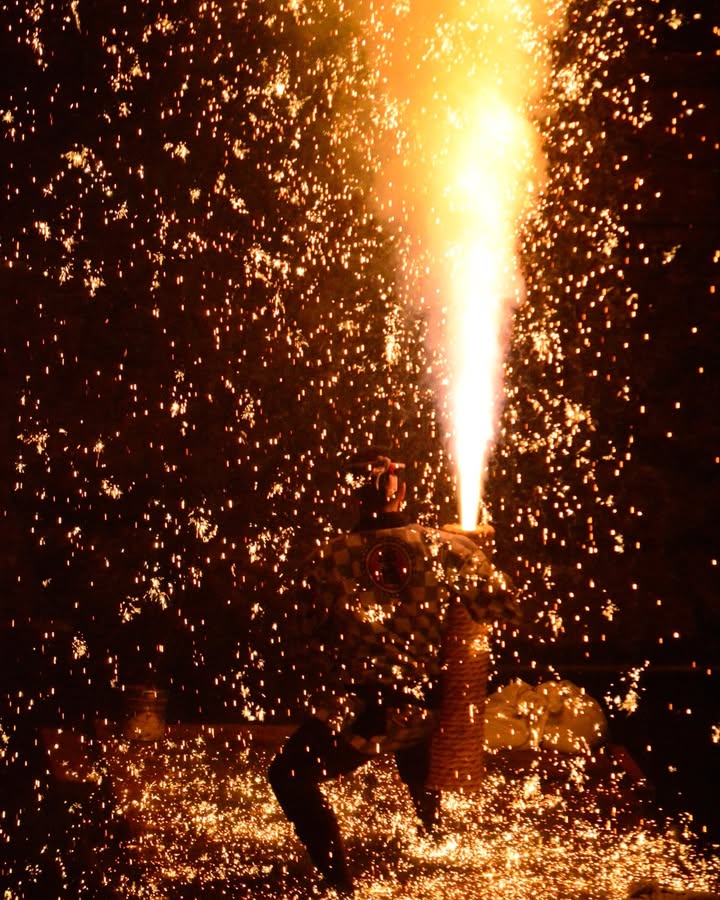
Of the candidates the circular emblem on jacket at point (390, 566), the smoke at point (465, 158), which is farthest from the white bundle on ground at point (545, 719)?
the circular emblem on jacket at point (390, 566)

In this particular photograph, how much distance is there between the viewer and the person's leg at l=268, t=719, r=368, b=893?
324cm

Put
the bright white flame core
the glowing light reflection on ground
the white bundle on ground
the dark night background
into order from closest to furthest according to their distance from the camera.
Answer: the glowing light reflection on ground < the white bundle on ground < the dark night background < the bright white flame core

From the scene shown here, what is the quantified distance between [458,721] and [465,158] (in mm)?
4113

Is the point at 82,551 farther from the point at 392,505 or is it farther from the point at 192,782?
the point at 392,505

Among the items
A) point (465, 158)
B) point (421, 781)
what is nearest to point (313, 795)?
point (421, 781)

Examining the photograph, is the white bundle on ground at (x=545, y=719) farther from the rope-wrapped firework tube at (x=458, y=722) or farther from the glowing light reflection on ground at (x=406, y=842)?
the rope-wrapped firework tube at (x=458, y=722)

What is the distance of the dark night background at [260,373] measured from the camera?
6094 mm

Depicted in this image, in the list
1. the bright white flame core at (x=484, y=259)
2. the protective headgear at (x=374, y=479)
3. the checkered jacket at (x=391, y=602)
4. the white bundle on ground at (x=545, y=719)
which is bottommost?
the white bundle on ground at (x=545, y=719)

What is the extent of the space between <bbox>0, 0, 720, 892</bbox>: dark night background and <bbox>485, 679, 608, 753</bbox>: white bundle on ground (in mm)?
486

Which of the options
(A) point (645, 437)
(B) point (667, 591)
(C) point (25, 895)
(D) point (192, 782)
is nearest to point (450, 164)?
(A) point (645, 437)

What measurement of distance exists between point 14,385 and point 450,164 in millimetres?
3230

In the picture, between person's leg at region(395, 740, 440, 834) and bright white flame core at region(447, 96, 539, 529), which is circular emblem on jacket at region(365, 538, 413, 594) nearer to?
person's leg at region(395, 740, 440, 834)

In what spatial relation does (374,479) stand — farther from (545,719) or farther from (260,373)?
(260,373)

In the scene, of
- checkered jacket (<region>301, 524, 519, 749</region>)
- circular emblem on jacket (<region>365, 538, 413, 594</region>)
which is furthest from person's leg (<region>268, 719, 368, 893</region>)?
circular emblem on jacket (<region>365, 538, 413, 594</region>)
